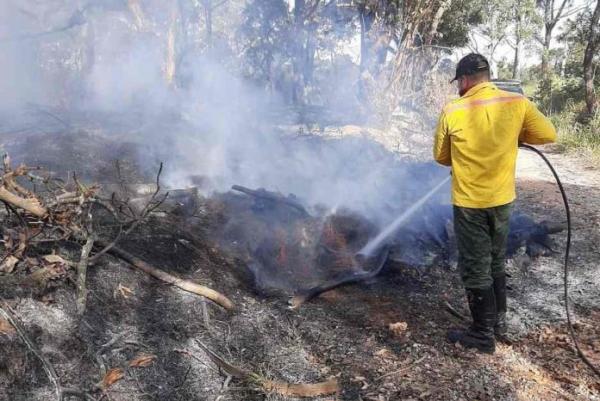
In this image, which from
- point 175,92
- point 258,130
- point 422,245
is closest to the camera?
point 422,245

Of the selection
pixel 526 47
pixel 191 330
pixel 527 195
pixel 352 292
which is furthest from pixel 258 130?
pixel 526 47

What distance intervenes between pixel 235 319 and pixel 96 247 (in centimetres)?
118

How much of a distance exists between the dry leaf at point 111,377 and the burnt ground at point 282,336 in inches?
1.4

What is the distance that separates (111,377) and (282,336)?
1.21 metres

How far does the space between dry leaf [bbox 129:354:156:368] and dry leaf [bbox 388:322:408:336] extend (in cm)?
A: 170

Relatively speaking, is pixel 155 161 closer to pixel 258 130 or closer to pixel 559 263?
pixel 258 130

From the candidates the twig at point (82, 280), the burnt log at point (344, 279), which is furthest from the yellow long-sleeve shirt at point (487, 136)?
the twig at point (82, 280)

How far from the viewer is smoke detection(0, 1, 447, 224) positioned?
6.81 m

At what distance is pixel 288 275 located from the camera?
4422mm

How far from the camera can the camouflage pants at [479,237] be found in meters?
3.19

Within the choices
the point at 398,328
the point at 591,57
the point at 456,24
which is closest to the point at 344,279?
the point at 398,328

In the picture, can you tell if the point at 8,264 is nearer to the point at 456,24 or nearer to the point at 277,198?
the point at 277,198

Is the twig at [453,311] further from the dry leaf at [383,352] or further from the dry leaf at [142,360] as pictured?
the dry leaf at [142,360]

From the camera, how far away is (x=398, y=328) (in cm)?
345
